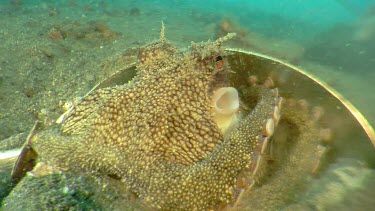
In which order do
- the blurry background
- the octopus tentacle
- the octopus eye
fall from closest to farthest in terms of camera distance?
the octopus tentacle, the octopus eye, the blurry background

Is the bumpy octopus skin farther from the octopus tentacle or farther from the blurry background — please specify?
the blurry background

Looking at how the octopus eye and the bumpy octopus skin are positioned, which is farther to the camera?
the octopus eye

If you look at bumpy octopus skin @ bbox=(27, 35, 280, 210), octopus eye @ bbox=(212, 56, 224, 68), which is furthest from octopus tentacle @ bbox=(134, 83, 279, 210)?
octopus eye @ bbox=(212, 56, 224, 68)

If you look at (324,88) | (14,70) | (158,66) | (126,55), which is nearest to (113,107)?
(158,66)

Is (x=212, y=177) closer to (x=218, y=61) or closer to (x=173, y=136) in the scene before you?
(x=173, y=136)

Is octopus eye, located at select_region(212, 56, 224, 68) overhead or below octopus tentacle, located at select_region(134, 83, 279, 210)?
overhead

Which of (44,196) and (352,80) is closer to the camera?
(44,196)

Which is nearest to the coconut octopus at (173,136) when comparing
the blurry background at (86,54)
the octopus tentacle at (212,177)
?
the octopus tentacle at (212,177)

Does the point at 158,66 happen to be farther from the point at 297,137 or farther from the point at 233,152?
the point at 297,137

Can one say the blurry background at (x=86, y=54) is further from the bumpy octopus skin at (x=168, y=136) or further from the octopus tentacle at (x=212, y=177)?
the octopus tentacle at (x=212, y=177)
